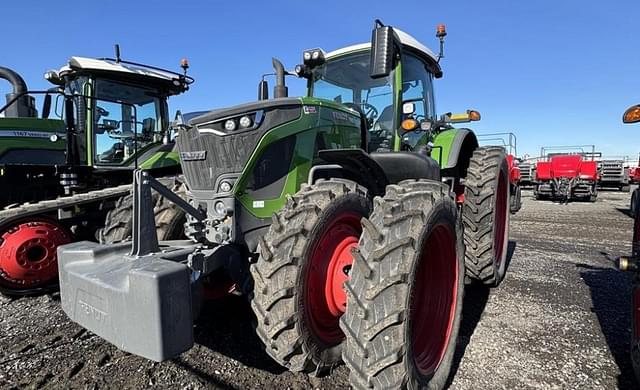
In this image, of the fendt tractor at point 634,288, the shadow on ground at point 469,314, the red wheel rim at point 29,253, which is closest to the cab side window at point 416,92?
the shadow on ground at point 469,314

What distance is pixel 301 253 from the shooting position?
2.13 meters

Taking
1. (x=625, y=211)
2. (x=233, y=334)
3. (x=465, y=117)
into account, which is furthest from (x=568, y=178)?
(x=233, y=334)

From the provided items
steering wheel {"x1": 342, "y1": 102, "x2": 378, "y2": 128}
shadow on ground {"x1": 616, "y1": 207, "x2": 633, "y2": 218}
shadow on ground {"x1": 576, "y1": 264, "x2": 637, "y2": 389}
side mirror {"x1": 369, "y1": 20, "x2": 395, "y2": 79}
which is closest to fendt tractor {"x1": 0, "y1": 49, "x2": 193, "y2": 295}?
steering wheel {"x1": 342, "y1": 102, "x2": 378, "y2": 128}

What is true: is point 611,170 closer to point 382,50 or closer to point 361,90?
point 361,90

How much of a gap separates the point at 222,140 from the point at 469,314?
2.63 metres

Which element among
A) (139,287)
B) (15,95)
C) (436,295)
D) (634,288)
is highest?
(15,95)

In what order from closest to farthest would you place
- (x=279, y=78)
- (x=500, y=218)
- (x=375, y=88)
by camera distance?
1. (x=279, y=78)
2. (x=375, y=88)
3. (x=500, y=218)

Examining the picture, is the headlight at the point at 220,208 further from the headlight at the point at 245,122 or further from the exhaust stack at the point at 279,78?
the exhaust stack at the point at 279,78

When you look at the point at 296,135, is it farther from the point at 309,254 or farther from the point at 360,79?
the point at 360,79

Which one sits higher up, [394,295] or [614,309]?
[394,295]

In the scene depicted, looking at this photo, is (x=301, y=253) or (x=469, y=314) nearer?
(x=301, y=253)

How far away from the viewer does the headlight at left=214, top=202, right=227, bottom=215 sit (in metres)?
2.48

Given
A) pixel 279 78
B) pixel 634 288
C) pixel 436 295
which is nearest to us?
pixel 634 288

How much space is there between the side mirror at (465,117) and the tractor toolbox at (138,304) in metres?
4.22
